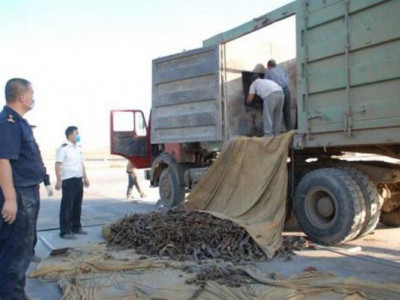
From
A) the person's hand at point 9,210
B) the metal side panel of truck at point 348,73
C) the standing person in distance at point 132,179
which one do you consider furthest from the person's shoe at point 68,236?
the standing person in distance at point 132,179

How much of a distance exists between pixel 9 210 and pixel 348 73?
14.7 ft

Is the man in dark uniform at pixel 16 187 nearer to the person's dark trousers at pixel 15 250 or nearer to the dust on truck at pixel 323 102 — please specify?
the person's dark trousers at pixel 15 250

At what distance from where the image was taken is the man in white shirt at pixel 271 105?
26.2ft

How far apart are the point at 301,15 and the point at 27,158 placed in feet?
14.9

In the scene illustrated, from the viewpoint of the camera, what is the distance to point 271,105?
8016 mm

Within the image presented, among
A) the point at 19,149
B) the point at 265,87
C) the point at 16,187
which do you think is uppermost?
the point at 265,87

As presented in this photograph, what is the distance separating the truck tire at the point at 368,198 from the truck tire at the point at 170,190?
4.39m

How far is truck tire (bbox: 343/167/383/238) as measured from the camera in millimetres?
6445

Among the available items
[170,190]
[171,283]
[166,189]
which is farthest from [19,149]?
[166,189]

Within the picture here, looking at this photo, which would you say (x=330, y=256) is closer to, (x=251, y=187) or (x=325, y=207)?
(x=325, y=207)

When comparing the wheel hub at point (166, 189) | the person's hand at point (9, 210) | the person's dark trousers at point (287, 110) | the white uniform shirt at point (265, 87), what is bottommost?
the wheel hub at point (166, 189)

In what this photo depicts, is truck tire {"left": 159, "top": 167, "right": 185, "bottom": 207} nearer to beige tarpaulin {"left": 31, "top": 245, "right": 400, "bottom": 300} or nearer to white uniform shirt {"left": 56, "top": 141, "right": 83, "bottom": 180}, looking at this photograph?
white uniform shirt {"left": 56, "top": 141, "right": 83, "bottom": 180}

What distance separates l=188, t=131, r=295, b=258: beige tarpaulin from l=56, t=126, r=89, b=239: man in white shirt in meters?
1.98

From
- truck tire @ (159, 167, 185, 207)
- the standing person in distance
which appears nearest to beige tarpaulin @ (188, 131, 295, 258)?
truck tire @ (159, 167, 185, 207)
